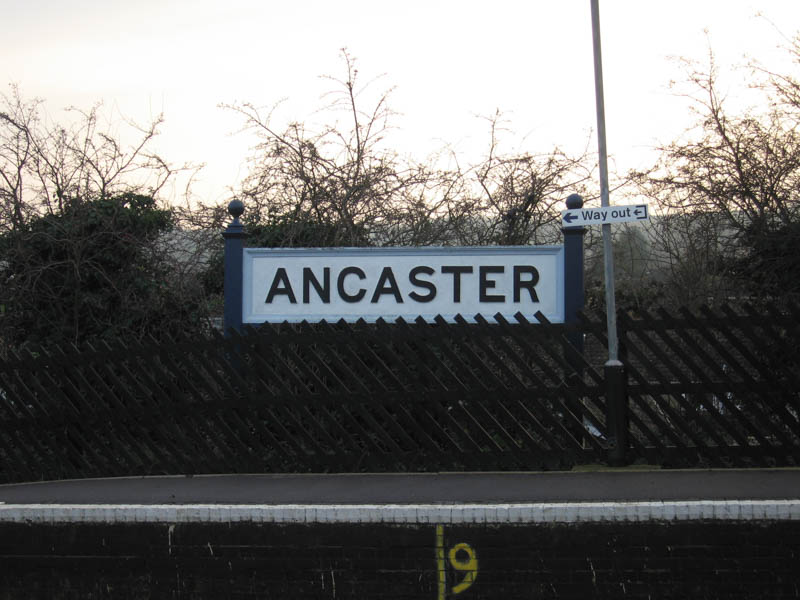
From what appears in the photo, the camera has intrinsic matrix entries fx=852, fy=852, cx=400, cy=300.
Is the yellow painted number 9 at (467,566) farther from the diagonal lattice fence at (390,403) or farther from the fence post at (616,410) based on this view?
the fence post at (616,410)

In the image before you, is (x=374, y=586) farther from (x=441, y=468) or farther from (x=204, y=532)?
(x=441, y=468)

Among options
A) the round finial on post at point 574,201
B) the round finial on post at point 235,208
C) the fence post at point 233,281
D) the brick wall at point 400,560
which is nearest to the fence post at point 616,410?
the round finial on post at point 574,201

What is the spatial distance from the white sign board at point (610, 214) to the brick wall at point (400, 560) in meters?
2.73

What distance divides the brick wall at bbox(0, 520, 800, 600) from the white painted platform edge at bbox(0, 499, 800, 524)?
46mm

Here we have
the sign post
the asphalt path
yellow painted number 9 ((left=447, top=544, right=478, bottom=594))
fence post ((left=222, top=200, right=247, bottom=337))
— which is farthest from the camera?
fence post ((left=222, top=200, right=247, bottom=337))

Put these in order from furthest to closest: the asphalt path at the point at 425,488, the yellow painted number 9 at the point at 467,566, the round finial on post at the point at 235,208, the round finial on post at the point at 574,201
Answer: the round finial on post at the point at 235,208, the round finial on post at the point at 574,201, the asphalt path at the point at 425,488, the yellow painted number 9 at the point at 467,566

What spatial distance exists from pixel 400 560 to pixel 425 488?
1177 mm

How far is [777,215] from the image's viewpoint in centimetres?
1107

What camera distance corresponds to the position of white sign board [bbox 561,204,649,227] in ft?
23.0

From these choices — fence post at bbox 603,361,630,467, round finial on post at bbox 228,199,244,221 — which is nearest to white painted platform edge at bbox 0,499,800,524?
fence post at bbox 603,361,630,467

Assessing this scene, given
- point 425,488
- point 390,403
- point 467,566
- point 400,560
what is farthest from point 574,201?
point 400,560

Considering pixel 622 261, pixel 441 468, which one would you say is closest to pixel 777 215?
pixel 622 261

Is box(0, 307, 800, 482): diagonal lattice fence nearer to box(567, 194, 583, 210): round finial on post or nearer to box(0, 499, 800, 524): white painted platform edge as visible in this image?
box(567, 194, 583, 210): round finial on post

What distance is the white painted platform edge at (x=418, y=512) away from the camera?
5.21 m
